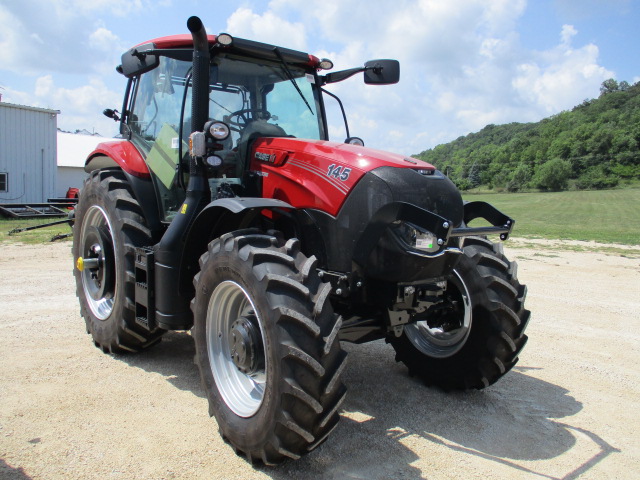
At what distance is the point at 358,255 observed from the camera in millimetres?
3500

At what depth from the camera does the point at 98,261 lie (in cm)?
526

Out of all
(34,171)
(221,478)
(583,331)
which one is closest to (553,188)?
(34,171)

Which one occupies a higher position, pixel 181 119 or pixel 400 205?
pixel 181 119

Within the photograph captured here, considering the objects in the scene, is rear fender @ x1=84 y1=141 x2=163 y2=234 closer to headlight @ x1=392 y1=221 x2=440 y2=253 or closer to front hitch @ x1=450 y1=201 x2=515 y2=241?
headlight @ x1=392 y1=221 x2=440 y2=253

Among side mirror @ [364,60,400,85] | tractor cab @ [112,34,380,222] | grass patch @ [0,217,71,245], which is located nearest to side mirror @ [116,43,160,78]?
tractor cab @ [112,34,380,222]

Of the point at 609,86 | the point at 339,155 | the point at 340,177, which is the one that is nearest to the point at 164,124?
the point at 339,155

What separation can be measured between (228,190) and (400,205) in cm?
145

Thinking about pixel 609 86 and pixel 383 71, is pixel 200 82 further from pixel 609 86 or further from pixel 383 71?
pixel 609 86

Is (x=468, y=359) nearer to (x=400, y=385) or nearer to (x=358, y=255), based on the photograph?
(x=400, y=385)

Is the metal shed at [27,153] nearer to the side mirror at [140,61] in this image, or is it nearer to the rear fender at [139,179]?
the rear fender at [139,179]

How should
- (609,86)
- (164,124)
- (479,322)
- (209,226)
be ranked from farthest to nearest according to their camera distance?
(609,86)
(164,124)
(479,322)
(209,226)

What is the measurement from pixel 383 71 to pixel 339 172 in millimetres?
1548

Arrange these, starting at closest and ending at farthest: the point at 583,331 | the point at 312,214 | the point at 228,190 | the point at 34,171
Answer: the point at 312,214
the point at 228,190
the point at 583,331
the point at 34,171

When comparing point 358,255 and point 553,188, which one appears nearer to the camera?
point 358,255
